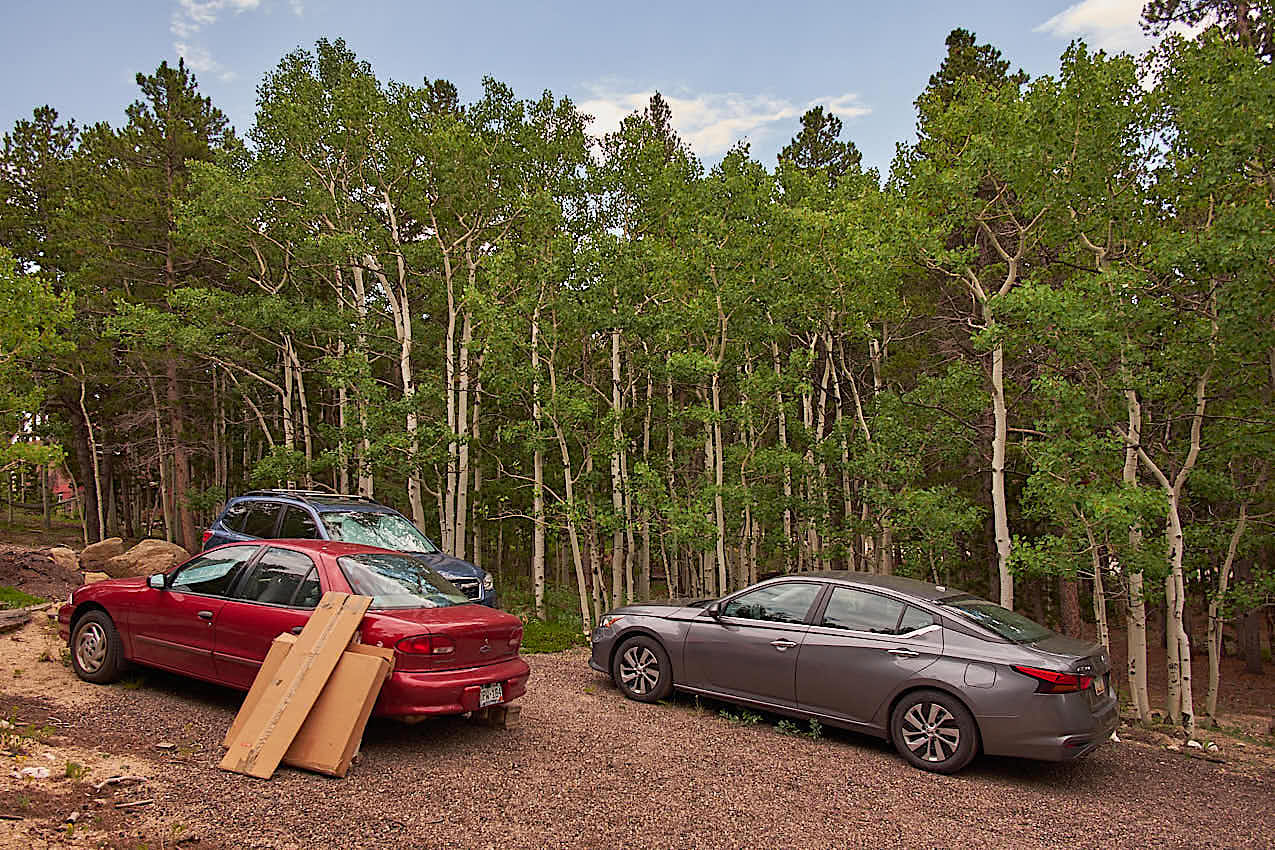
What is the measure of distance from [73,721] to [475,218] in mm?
14220

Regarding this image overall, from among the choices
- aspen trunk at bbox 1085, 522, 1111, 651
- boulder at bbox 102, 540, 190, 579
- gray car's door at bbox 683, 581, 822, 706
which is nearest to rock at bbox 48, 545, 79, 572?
boulder at bbox 102, 540, 190, 579

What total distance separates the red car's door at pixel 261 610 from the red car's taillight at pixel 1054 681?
5.55 m

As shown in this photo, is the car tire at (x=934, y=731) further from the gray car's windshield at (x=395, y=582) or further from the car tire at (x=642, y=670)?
the gray car's windshield at (x=395, y=582)

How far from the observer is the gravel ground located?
14.9ft

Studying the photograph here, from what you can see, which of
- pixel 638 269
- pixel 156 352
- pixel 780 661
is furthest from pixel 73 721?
pixel 156 352

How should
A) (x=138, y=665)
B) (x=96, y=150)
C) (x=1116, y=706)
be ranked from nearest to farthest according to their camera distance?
1. (x=1116, y=706)
2. (x=138, y=665)
3. (x=96, y=150)

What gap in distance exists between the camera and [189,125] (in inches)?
876

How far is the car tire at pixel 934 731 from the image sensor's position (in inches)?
240

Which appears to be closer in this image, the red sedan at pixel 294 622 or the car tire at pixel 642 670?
the red sedan at pixel 294 622

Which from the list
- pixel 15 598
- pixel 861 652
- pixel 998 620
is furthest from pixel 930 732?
pixel 15 598

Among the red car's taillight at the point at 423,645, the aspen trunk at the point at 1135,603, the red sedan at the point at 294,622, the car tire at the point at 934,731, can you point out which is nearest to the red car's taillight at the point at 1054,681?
the car tire at the point at 934,731

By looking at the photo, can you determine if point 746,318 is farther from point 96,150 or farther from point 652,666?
point 96,150

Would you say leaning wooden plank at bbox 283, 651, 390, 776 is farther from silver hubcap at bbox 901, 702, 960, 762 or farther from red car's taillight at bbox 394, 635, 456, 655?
silver hubcap at bbox 901, 702, 960, 762

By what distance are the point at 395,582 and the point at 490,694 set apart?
1.21 metres
